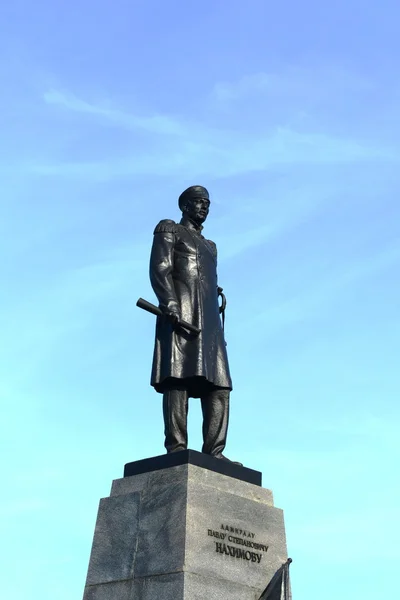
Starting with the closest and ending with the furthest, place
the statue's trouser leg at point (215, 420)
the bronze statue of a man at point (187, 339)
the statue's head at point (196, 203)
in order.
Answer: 1. the bronze statue of a man at point (187, 339)
2. the statue's trouser leg at point (215, 420)
3. the statue's head at point (196, 203)

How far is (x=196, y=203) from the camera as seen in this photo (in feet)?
51.3

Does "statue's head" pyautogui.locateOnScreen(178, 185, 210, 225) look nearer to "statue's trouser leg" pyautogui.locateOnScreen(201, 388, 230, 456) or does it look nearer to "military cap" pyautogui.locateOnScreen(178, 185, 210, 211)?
"military cap" pyautogui.locateOnScreen(178, 185, 210, 211)

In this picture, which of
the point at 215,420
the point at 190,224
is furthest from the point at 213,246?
the point at 215,420

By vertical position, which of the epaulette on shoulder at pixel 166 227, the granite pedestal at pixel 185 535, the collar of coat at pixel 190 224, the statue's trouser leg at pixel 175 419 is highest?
the collar of coat at pixel 190 224

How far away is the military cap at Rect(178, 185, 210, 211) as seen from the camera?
15.6 m

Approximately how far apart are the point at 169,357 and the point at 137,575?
3260 mm

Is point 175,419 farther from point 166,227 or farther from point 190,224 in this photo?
point 190,224

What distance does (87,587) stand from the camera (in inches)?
532

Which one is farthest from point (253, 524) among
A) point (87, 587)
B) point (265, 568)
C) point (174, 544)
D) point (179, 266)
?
point (179, 266)

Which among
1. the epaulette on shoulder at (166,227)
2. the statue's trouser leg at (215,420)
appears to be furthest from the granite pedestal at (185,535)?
the epaulette on shoulder at (166,227)

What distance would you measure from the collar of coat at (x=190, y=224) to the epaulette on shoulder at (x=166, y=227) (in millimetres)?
334

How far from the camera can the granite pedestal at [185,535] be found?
41.1ft

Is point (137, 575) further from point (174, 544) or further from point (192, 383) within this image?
point (192, 383)

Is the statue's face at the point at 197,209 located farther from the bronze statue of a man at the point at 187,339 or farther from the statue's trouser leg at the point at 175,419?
the statue's trouser leg at the point at 175,419
